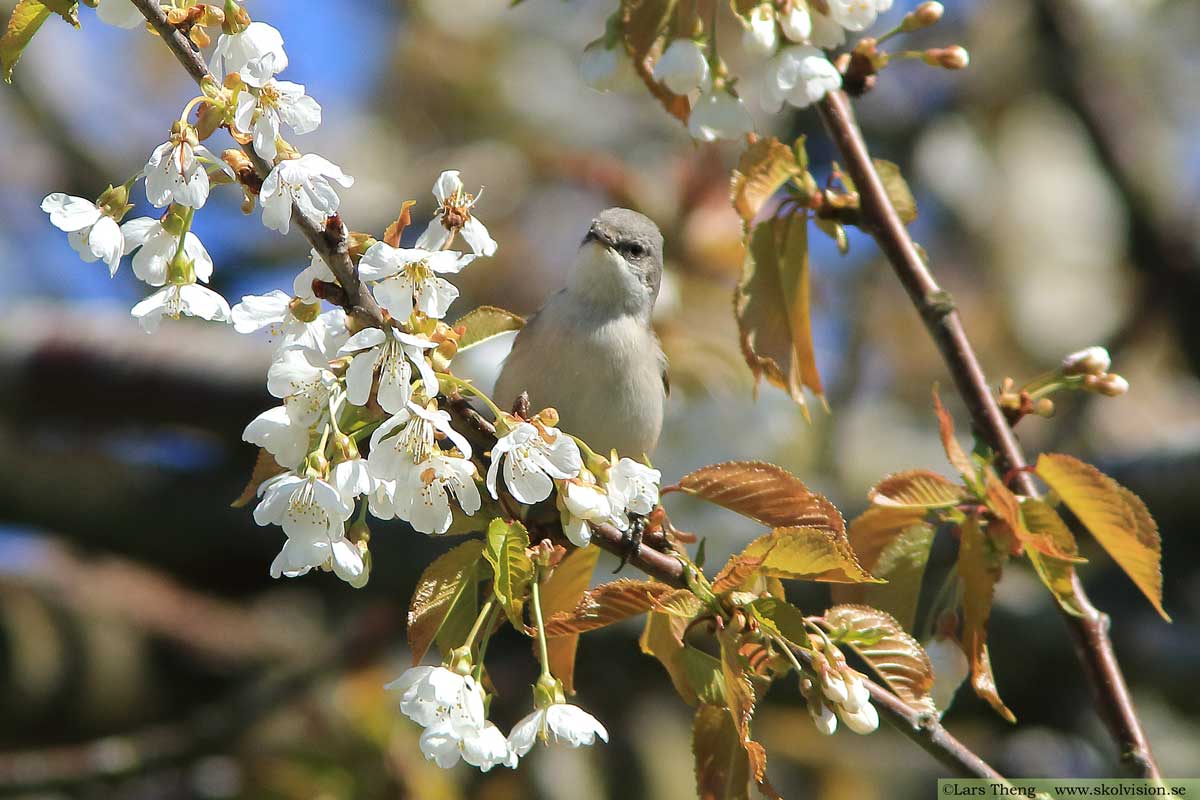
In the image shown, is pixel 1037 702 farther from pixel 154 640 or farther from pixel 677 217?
pixel 154 640

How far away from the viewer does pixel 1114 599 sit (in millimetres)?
6043

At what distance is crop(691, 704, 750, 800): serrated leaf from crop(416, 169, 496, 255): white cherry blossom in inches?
38.5

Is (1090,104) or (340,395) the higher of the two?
(340,395)

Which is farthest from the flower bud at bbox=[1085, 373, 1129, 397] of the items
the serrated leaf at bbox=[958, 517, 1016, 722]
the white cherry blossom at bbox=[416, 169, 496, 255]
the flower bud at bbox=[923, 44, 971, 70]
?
the white cherry blossom at bbox=[416, 169, 496, 255]

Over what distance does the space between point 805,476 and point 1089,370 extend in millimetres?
4169

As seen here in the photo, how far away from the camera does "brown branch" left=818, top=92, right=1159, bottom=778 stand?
2.78 m

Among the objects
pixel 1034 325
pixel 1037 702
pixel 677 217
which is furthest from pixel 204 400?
pixel 1034 325

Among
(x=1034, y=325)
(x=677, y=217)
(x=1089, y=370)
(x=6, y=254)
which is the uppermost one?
(x=1089, y=370)

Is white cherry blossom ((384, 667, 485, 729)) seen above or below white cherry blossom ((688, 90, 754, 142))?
below

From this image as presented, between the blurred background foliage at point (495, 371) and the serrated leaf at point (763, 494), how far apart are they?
1056mm

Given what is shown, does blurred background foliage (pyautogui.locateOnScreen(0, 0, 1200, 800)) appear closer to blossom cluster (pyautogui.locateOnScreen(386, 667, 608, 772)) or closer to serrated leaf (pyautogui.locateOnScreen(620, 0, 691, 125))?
serrated leaf (pyautogui.locateOnScreen(620, 0, 691, 125))

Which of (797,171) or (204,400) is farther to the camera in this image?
(204,400)

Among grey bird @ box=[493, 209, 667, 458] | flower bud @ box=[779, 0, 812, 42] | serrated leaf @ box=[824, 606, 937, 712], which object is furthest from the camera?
grey bird @ box=[493, 209, 667, 458]

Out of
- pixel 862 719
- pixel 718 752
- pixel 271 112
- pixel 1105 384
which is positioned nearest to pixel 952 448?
pixel 1105 384
